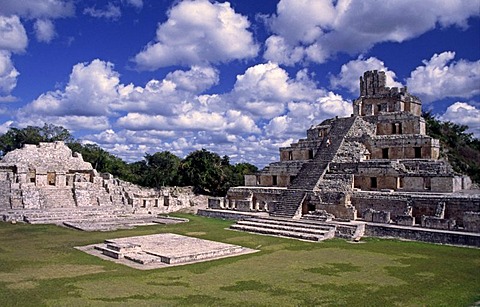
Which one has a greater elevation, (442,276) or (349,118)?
(349,118)

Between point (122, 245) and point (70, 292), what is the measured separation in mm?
4353

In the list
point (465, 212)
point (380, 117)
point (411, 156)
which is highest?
point (380, 117)

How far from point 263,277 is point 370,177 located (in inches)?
495

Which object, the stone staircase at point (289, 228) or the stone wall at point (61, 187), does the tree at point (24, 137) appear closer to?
the stone wall at point (61, 187)

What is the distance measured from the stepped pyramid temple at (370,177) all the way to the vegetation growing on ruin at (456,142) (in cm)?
1486

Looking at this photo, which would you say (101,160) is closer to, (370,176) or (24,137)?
(24,137)

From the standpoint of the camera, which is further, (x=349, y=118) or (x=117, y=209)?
(x=349, y=118)

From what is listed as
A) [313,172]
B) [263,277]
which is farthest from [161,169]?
[263,277]

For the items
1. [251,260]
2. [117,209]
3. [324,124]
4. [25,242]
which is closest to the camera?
[251,260]

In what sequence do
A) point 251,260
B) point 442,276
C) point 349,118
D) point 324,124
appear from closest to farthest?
point 442,276 → point 251,260 → point 349,118 → point 324,124

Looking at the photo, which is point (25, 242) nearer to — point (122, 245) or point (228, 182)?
point (122, 245)

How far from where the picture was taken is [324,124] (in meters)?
29.5

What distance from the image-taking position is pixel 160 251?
45.7 feet

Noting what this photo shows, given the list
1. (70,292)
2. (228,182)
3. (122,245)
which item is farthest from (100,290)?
(228,182)
